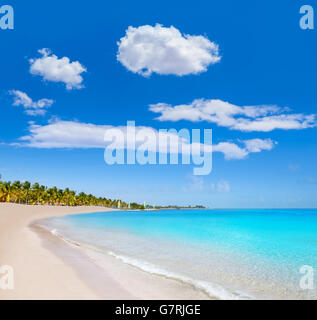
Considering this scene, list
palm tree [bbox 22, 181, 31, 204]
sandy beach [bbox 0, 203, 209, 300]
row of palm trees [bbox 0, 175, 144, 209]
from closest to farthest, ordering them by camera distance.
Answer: sandy beach [bbox 0, 203, 209, 300] < row of palm trees [bbox 0, 175, 144, 209] < palm tree [bbox 22, 181, 31, 204]

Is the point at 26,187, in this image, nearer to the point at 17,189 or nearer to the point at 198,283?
the point at 17,189

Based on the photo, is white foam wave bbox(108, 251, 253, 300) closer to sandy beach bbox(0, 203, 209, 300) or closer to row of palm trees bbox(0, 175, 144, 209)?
sandy beach bbox(0, 203, 209, 300)

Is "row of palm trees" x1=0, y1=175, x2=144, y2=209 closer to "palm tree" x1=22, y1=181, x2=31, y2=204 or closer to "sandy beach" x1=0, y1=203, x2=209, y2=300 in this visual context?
"palm tree" x1=22, y1=181, x2=31, y2=204

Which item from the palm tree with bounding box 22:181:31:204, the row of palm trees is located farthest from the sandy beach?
the palm tree with bounding box 22:181:31:204

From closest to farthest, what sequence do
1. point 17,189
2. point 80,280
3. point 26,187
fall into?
point 80,280, point 17,189, point 26,187

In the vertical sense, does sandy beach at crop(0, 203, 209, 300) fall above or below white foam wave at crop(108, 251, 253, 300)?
above

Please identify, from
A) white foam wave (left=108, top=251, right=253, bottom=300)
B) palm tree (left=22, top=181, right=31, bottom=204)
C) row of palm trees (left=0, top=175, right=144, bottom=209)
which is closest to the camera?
white foam wave (left=108, top=251, right=253, bottom=300)

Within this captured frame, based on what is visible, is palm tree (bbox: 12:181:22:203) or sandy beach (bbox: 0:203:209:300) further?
palm tree (bbox: 12:181:22:203)

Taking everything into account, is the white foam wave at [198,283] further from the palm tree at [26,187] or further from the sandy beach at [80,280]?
the palm tree at [26,187]

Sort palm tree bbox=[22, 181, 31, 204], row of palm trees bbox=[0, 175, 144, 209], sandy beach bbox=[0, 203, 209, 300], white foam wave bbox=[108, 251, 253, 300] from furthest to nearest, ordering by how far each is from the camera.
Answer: palm tree bbox=[22, 181, 31, 204]
row of palm trees bbox=[0, 175, 144, 209]
white foam wave bbox=[108, 251, 253, 300]
sandy beach bbox=[0, 203, 209, 300]

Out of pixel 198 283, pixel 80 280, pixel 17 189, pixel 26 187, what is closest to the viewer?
pixel 80 280

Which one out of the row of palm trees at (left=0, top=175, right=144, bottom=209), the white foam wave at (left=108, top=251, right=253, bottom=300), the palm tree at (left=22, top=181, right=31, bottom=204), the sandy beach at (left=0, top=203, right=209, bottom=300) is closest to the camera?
the sandy beach at (left=0, top=203, right=209, bottom=300)

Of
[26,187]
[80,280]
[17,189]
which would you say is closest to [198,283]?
[80,280]
